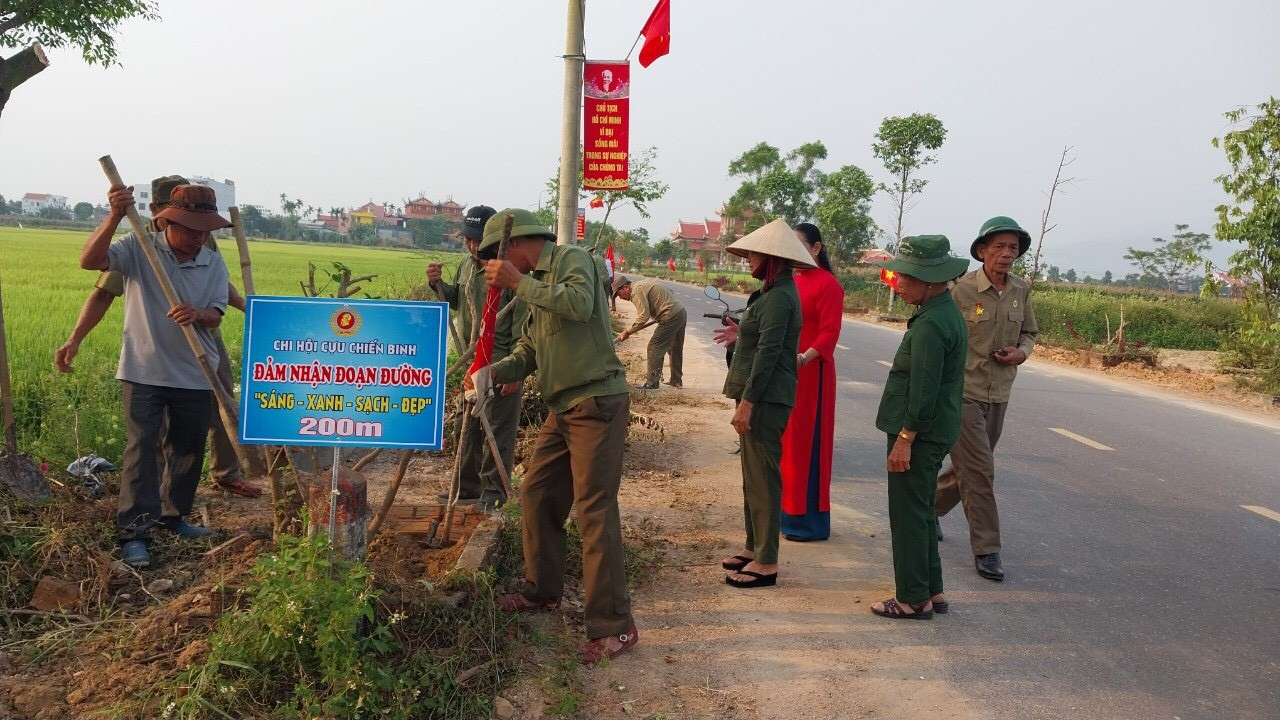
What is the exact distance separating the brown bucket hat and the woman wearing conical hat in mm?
2530

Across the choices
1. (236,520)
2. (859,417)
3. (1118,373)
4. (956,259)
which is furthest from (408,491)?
(1118,373)

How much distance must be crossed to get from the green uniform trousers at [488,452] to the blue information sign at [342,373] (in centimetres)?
192

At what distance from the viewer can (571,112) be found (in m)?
7.79

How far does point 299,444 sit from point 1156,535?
17.1ft

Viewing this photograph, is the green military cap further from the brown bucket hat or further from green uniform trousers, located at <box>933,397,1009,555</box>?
green uniform trousers, located at <box>933,397,1009,555</box>

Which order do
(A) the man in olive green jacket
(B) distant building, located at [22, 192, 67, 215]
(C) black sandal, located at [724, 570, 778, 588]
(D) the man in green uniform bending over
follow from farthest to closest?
(B) distant building, located at [22, 192, 67, 215] → (D) the man in green uniform bending over → (A) the man in olive green jacket → (C) black sandal, located at [724, 570, 778, 588]

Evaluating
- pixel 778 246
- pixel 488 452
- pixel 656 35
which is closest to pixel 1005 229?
pixel 778 246

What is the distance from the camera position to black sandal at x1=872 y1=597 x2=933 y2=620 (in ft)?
13.2

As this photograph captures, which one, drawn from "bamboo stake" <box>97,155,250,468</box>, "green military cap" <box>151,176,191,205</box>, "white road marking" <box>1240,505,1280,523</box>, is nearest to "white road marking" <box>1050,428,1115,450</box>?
"white road marking" <box>1240,505,1280,523</box>

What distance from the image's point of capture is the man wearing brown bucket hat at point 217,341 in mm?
4211

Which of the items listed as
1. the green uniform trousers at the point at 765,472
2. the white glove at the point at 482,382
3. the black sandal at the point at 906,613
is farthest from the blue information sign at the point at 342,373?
the black sandal at the point at 906,613

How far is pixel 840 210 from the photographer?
33656 millimetres

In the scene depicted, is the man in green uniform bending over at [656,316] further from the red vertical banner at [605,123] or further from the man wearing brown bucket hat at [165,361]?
the man wearing brown bucket hat at [165,361]

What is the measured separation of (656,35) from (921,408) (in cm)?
656
